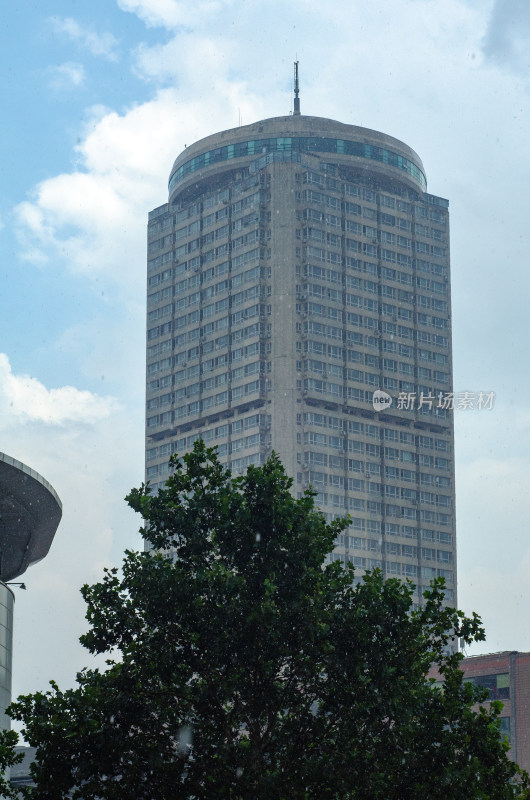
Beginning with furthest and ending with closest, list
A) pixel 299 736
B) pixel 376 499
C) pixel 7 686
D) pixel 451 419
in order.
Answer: pixel 451 419 < pixel 376 499 < pixel 7 686 < pixel 299 736

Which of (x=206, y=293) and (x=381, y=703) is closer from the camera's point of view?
(x=381, y=703)

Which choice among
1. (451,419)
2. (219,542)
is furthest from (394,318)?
(219,542)

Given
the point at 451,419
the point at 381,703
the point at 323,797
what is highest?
the point at 451,419

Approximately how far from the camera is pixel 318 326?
178 meters

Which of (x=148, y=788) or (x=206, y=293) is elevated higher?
(x=206, y=293)

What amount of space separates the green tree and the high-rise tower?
5233 inches

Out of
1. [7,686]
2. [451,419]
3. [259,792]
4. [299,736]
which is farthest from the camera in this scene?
[451,419]

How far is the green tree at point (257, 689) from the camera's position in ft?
107

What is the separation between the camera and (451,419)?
193375 millimetres

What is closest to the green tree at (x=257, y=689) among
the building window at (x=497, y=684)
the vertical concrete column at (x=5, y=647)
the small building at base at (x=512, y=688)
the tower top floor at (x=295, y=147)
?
the vertical concrete column at (x=5, y=647)

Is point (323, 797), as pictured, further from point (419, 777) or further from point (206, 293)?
point (206, 293)

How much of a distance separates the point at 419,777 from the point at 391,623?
A: 156 inches

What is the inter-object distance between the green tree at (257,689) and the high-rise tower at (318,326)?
13292cm

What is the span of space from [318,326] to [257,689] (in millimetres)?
144947
